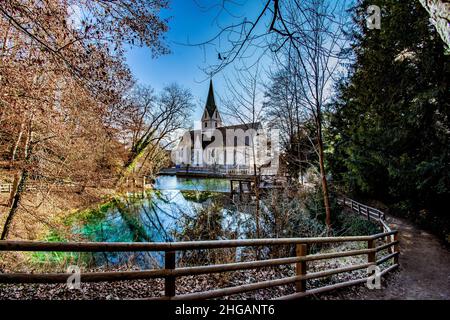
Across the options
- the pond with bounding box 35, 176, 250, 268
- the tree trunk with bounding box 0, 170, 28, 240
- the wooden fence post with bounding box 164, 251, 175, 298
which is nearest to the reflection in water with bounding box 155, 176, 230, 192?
the pond with bounding box 35, 176, 250, 268

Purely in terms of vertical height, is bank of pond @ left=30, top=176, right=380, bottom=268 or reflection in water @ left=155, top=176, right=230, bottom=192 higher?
reflection in water @ left=155, top=176, right=230, bottom=192

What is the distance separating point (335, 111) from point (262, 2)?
16679mm

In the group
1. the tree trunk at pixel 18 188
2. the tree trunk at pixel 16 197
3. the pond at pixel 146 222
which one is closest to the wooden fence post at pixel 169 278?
the pond at pixel 146 222

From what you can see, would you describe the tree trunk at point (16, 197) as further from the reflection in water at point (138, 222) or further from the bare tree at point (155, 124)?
the bare tree at point (155, 124)

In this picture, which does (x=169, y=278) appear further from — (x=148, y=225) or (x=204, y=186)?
(x=204, y=186)

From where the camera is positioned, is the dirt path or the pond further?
the pond

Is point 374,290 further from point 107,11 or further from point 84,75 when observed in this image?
point 107,11

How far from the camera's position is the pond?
8.17 metres

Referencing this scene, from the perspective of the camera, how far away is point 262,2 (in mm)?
2568

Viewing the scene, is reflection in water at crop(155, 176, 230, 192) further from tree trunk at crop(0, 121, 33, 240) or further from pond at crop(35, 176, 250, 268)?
tree trunk at crop(0, 121, 33, 240)

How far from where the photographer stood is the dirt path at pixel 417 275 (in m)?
3.88

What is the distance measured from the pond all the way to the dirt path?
4382 millimetres

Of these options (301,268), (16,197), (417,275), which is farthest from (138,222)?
(417,275)

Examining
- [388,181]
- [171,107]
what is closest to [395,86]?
[388,181]
